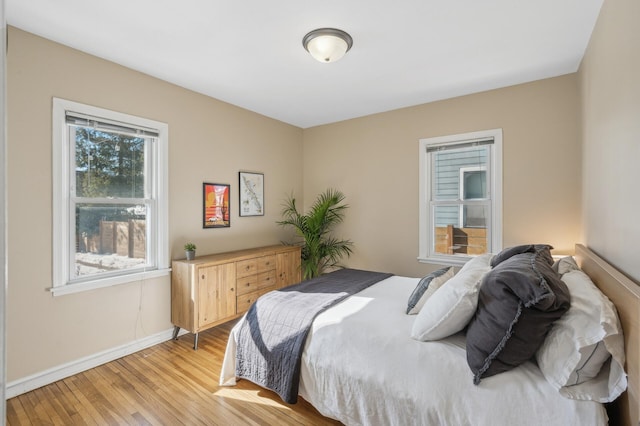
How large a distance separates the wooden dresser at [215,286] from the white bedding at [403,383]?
1445 millimetres

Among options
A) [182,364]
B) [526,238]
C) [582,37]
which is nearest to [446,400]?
[182,364]

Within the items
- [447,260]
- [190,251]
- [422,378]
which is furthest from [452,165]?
[190,251]

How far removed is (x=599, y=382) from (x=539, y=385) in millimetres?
202

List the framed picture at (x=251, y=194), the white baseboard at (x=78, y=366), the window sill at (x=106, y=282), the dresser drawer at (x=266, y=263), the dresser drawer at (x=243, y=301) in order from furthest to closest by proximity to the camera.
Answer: the framed picture at (x=251, y=194), the dresser drawer at (x=266, y=263), the dresser drawer at (x=243, y=301), the window sill at (x=106, y=282), the white baseboard at (x=78, y=366)

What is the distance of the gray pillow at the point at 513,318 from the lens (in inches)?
50.4

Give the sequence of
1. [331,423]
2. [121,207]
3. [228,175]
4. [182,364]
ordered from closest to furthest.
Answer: [331,423] → [182,364] → [121,207] → [228,175]

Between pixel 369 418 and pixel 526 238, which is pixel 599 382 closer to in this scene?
pixel 369 418

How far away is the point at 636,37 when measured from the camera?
1353 mm

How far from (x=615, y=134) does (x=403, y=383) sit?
5.67ft

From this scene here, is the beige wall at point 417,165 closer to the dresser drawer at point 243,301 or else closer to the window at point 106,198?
the dresser drawer at point 243,301

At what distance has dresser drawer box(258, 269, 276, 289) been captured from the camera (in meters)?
3.56

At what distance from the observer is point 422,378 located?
4.81 ft

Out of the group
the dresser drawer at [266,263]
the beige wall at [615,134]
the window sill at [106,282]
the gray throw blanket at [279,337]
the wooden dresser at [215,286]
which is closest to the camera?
the beige wall at [615,134]

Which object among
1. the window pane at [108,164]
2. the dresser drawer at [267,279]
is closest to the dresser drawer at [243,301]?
the dresser drawer at [267,279]
